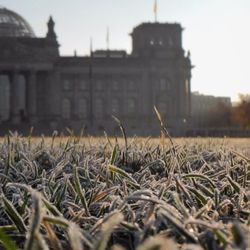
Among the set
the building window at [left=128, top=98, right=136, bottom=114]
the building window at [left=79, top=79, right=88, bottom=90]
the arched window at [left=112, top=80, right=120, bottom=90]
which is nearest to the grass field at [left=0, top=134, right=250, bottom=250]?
the arched window at [left=112, top=80, right=120, bottom=90]

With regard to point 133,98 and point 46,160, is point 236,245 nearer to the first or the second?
point 46,160

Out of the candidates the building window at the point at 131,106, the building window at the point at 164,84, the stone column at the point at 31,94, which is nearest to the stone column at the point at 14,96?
the stone column at the point at 31,94

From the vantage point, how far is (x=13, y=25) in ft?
305

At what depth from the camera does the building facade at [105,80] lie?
78.1m

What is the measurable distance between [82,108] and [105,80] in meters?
6.19

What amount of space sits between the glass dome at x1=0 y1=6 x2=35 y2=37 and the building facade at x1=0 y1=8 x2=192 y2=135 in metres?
8.49

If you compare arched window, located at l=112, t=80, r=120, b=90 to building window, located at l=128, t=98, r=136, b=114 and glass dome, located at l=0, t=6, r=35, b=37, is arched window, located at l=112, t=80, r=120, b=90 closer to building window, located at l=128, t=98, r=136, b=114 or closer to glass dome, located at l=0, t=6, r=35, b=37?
building window, located at l=128, t=98, r=136, b=114

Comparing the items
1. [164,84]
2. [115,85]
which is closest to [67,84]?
[115,85]

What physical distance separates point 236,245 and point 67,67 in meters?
81.0

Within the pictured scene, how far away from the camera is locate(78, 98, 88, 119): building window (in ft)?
279

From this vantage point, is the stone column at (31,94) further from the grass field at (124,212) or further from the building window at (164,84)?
the grass field at (124,212)

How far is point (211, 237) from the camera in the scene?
3.43ft

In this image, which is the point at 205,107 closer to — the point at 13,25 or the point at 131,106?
the point at 131,106

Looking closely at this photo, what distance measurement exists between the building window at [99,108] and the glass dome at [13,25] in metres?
17.9
